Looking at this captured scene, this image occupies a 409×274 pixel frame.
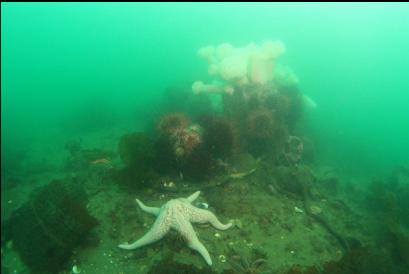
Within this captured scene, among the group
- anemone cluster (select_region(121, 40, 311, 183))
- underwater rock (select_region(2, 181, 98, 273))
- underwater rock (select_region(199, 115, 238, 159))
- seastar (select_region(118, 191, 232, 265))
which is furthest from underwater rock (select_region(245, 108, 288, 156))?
underwater rock (select_region(2, 181, 98, 273))

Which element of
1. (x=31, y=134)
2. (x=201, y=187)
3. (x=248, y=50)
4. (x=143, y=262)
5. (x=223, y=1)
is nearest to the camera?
(x=143, y=262)

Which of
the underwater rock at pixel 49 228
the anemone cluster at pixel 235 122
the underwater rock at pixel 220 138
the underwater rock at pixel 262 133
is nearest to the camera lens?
the underwater rock at pixel 49 228

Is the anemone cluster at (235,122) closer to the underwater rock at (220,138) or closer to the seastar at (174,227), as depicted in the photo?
the underwater rock at (220,138)

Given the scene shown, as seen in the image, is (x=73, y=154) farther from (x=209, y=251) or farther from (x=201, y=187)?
(x=209, y=251)

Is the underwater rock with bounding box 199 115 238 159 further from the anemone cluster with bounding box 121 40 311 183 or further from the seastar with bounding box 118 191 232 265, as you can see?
the seastar with bounding box 118 191 232 265

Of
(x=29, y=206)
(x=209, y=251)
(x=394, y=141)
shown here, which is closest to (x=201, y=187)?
(x=209, y=251)


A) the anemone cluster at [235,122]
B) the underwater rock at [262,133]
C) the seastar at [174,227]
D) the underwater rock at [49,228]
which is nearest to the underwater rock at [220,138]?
the anemone cluster at [235,122]

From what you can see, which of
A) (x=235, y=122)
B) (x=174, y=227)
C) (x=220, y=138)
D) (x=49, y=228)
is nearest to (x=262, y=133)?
(x=235, y=122)

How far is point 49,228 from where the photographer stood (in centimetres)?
634

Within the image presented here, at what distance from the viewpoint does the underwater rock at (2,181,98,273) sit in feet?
20.0

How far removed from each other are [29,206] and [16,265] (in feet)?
3.98

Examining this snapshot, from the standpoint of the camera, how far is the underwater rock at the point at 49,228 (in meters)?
6.09

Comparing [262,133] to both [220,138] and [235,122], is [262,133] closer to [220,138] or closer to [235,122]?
[235,122]

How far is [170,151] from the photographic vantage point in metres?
8.41
